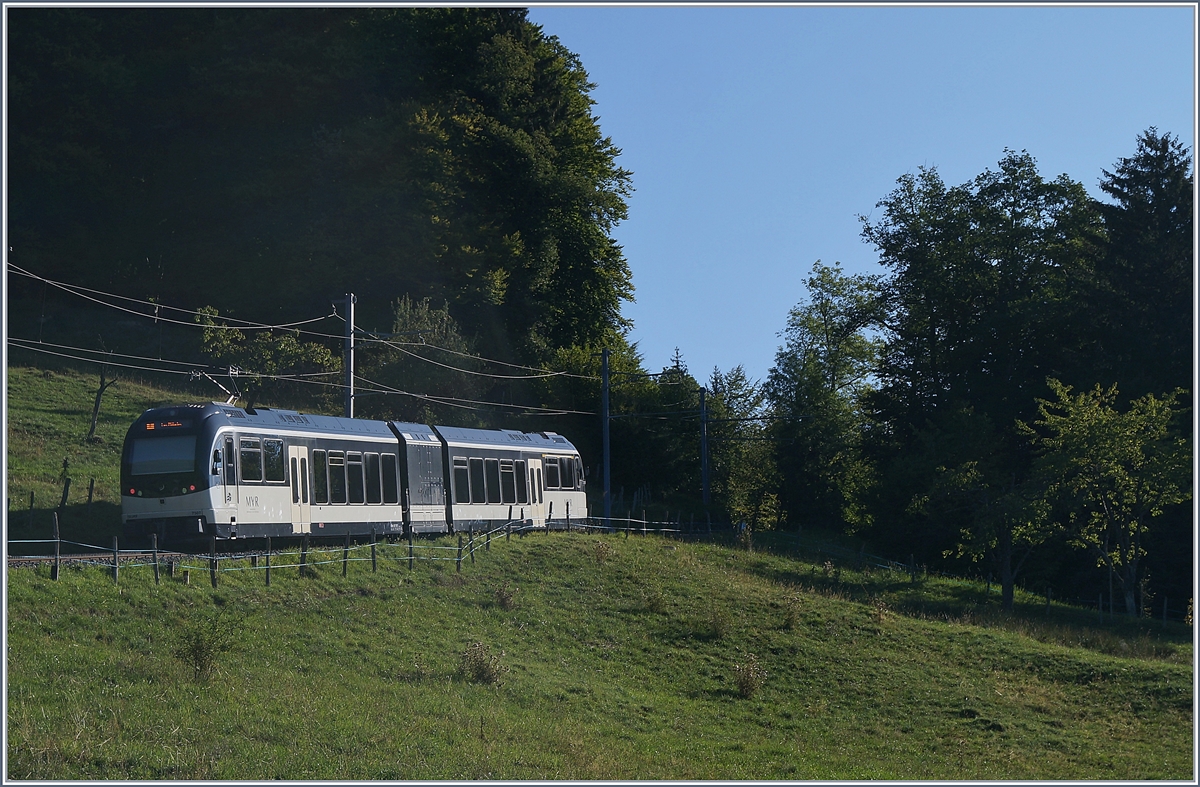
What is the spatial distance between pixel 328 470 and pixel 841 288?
55.4 m

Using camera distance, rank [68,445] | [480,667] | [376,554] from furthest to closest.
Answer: [68,445] → [376,554] → [480,667]

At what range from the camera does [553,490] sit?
141 ft

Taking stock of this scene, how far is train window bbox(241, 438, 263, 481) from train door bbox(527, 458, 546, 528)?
14.6 metres

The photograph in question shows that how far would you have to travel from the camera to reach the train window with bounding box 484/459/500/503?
1516 inches

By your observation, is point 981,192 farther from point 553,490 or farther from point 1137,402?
point 553,490

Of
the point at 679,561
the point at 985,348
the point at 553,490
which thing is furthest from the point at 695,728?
the point at 985,348

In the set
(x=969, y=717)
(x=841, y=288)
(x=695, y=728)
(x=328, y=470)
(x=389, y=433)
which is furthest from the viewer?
(x=841, y=288)

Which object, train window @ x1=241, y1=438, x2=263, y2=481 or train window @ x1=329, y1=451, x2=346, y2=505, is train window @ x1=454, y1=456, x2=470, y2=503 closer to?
train window @ x1=329, y1=451, x2=346, y2=505

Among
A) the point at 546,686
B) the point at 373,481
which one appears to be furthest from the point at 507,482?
the point at 546,686

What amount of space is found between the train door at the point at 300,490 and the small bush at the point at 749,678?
37.0 ft

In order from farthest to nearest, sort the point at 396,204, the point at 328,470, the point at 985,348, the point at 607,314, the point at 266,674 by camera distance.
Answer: the point at 607,314, the point at 396,204, the point at 985,348, the point at 328,470, the point at 266,674

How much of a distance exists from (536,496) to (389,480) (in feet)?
31.2

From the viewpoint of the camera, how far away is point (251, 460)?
2742 centimetres

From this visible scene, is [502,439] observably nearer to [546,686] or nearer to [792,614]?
[792,614]
